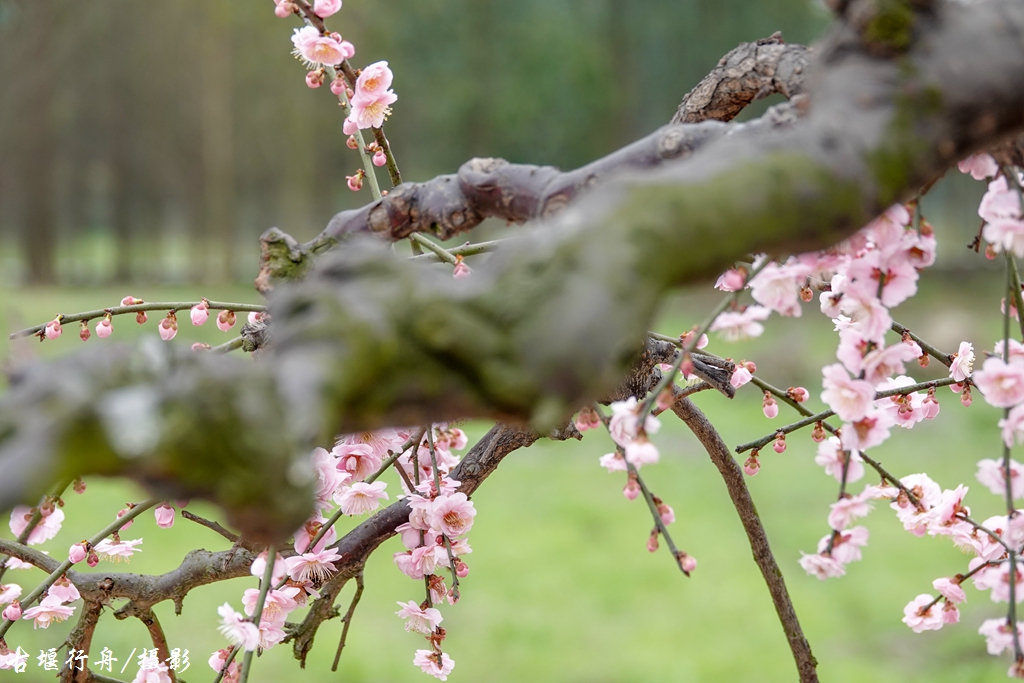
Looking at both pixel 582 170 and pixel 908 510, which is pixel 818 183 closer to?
pixel 582 170

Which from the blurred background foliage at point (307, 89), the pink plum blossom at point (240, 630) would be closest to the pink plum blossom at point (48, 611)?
the pink plum blossom at point (240, 630)

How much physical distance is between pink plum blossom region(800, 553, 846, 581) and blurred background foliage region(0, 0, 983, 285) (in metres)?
9.89

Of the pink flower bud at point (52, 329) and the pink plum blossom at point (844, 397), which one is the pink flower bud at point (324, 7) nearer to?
the pink flower bud at point (52, 329)

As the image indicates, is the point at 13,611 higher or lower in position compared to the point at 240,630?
higher

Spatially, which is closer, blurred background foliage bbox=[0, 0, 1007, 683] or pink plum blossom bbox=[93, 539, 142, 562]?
pink plum blossom bbox=[93, 539, 142, 562]

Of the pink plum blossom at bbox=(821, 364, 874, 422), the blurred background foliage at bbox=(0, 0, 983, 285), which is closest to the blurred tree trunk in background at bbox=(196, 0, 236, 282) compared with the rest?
the blurred background foliage at bbox=(0, 0, 983, 285)

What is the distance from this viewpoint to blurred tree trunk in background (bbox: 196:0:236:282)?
1113cm

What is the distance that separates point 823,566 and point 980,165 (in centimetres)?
67

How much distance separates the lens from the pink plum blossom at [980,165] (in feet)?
2.36

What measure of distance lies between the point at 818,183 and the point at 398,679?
3354 mm

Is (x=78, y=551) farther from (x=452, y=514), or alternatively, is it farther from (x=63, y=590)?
(x=452, y=514)

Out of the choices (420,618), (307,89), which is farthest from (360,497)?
(307,89)

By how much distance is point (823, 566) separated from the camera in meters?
1.22

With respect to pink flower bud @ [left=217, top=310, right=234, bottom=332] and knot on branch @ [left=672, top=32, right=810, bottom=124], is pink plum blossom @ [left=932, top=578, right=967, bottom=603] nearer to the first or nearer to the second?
knot on branch @ [left=672, top=32, right=810, bottom=124]
